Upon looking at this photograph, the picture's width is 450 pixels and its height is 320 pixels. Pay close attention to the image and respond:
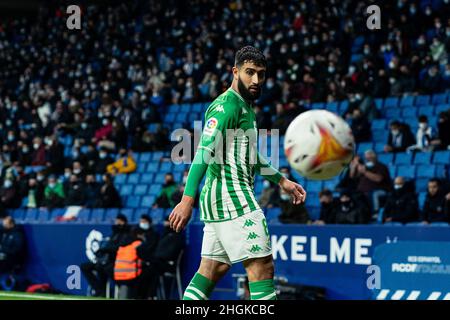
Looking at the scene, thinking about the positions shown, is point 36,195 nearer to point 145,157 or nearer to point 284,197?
point 145,157

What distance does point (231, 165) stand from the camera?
558cm

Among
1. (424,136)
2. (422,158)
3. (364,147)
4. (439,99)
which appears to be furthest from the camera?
(439,99)

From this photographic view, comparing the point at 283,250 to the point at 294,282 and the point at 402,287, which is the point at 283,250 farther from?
the point at 402,287

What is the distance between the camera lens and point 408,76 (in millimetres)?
16000

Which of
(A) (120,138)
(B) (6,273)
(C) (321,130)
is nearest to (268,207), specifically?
(B) (6,273)

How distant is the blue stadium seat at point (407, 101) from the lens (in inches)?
617

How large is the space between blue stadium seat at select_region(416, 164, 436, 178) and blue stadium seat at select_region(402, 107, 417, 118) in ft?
6.28

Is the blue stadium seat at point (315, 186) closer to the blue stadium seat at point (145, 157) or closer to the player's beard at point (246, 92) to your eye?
the blue stadium seat at point (145, 157)

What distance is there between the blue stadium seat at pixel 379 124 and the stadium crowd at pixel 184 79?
126mm

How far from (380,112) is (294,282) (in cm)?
541

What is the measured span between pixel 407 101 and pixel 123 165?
616cm

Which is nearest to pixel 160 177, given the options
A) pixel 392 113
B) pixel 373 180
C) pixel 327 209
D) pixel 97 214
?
pixel 97 214

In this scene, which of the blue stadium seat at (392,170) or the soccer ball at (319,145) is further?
the blue stadium seat at (392,170)

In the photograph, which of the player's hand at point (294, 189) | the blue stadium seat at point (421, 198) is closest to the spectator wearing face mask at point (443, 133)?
the blue stadium seat at point (421, 198)
